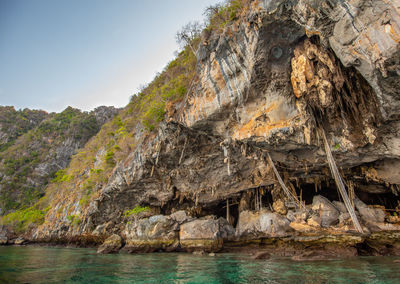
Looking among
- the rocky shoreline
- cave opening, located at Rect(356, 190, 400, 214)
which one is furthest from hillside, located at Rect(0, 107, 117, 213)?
cave opening, located at Rect(356, 190, 400, 214)

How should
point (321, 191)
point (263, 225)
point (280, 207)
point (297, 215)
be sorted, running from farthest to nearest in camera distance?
point (321, 191) → point (280, 207) → point (263, 225) → point (297, 215)

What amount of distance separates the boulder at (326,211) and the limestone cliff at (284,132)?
0.17 ft

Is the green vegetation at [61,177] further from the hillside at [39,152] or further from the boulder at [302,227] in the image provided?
the boulder at [302,227]

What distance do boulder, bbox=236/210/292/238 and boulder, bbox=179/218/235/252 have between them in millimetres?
815

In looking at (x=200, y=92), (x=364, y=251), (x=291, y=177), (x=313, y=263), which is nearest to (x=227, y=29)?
(x=200, y=92)

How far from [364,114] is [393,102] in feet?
3.55

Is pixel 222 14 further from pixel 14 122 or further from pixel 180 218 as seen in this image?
pixel 14 122

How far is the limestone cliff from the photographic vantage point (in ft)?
19.9

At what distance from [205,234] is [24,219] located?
92.9 ft

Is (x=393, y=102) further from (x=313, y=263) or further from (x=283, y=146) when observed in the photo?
(x=313, y=263)

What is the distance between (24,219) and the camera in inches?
1092

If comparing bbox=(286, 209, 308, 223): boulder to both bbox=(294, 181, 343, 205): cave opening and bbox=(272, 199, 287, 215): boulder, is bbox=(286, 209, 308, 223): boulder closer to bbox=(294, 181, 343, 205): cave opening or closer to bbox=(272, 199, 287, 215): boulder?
bbox=(272, 199, 287, 215): boulder

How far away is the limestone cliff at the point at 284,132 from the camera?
6062 mm

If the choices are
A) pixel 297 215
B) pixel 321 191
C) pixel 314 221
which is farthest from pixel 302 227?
pixel 321 191
